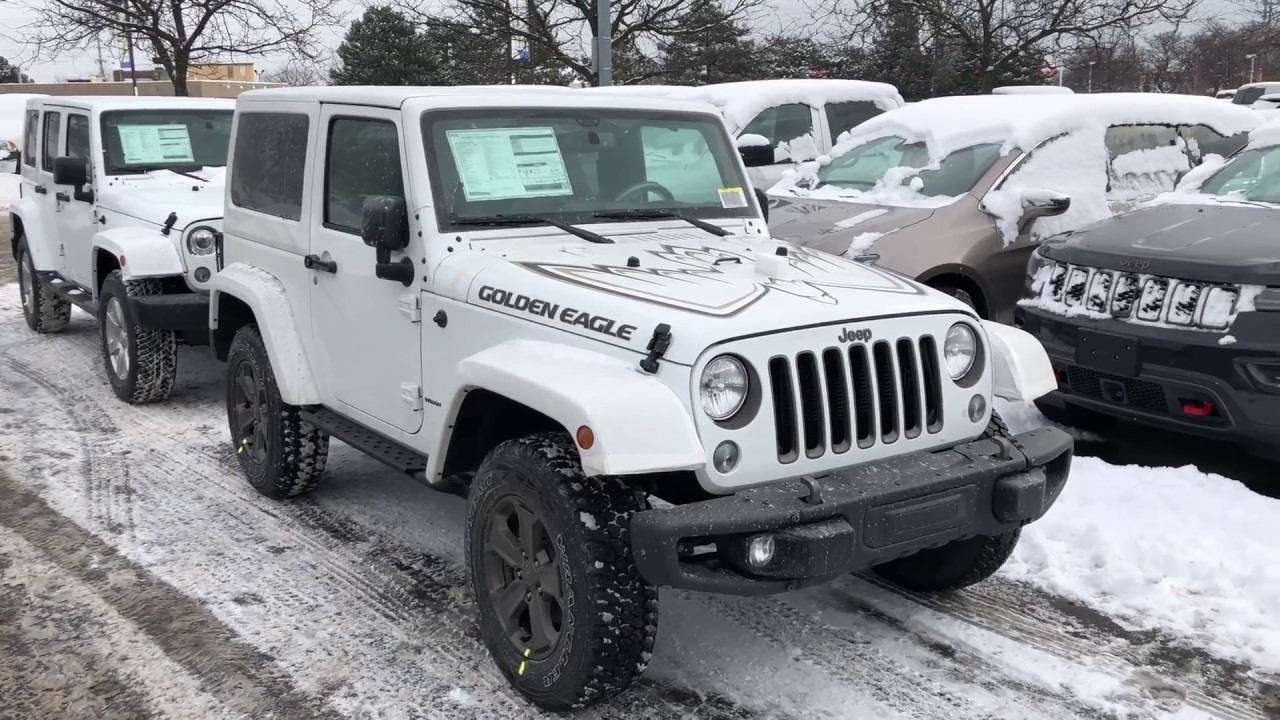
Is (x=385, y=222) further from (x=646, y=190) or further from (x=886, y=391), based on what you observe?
(x=886, y=391)

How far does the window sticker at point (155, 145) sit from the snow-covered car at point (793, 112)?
3867 mm

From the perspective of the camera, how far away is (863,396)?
3.53 metres

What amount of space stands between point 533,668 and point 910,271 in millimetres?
3954

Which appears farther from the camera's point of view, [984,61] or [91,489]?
[984,61]

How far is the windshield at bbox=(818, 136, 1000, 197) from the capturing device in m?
7.33

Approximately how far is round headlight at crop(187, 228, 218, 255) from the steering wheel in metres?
3.67

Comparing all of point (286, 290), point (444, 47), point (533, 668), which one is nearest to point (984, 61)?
point (444, 47)

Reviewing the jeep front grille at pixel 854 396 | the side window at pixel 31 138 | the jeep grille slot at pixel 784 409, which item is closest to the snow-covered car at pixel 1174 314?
the jeep front grille at pixel 854 396

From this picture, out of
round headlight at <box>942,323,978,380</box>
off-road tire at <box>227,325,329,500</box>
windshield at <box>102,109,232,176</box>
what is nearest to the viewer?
round headlight at <box>942,323,978,380</box>

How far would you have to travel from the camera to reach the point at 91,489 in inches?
229

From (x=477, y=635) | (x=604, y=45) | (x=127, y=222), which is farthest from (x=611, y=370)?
(x=604, y=45)

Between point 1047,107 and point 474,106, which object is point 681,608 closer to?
point 474,106

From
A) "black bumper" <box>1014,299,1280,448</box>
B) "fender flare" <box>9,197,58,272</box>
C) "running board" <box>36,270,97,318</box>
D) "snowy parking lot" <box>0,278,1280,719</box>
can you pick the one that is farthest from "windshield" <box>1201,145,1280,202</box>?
"fender flare" <box>9,197,58,272</box>

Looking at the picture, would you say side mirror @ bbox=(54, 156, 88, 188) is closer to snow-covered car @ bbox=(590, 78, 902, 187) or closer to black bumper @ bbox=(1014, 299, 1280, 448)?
snow-covered car @ bbox=(590, 78, 902, 187)
